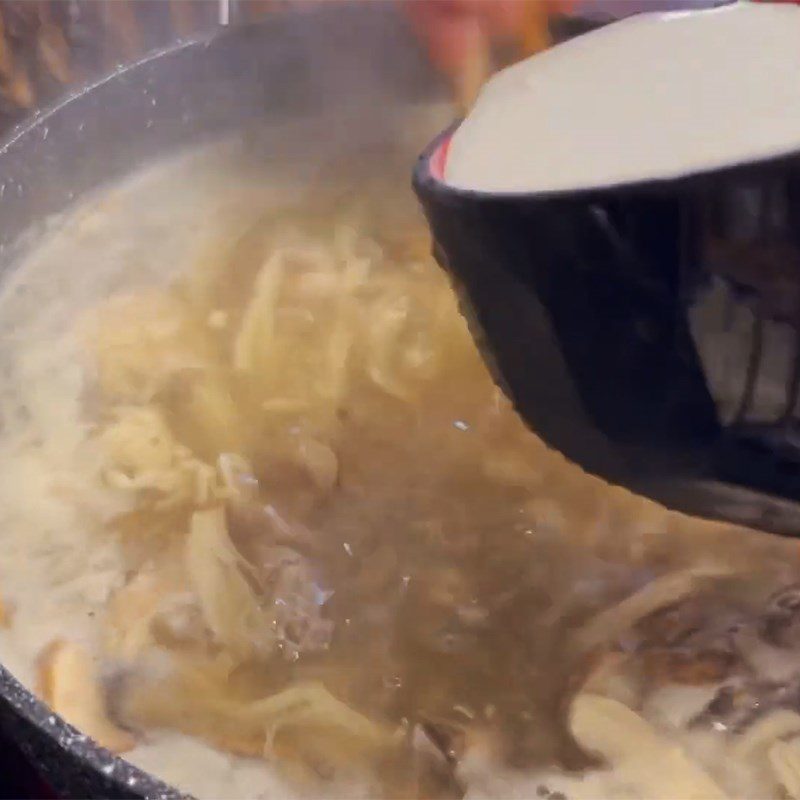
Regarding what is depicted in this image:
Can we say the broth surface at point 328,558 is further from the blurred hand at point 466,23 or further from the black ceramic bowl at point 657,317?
the blurred hand at point 466,23

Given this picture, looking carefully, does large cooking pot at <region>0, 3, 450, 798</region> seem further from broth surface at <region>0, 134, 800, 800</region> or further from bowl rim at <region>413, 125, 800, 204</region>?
bowl rim at <region>413, 125, 800, 204</region>

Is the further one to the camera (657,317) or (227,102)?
(227,102)

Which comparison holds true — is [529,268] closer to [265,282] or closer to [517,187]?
[517,187]

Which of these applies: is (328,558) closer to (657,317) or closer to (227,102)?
(657,317)

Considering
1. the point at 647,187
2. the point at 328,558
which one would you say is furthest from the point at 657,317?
the point at 328,558

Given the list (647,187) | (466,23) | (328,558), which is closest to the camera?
(647,187)

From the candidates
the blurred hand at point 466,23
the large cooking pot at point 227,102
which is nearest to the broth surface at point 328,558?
the large cooking pot at point 227,102
